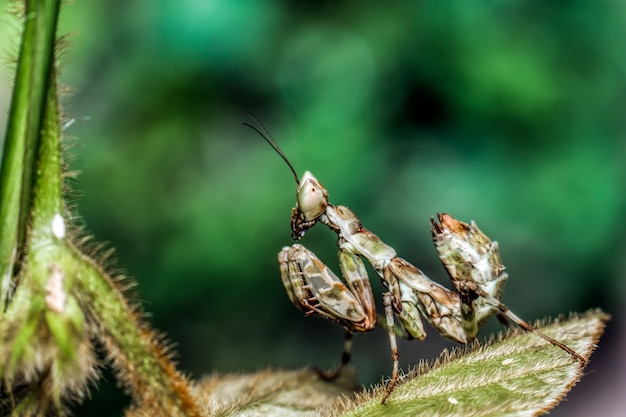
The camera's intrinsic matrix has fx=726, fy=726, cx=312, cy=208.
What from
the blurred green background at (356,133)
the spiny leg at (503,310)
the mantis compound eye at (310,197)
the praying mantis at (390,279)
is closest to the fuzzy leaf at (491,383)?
the spiny leg at (503,310)

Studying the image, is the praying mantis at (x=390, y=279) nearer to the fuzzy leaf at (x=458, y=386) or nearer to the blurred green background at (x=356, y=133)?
the fuzzy leaf at (x=458, y=386)

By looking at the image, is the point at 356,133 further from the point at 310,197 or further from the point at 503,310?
the point at 503,310

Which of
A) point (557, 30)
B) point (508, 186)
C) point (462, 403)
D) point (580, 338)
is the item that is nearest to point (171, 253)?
point (508, 186)

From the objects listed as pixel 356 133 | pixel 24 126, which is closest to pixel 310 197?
pixel 24 126

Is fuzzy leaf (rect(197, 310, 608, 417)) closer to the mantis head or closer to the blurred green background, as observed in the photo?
the mantis head

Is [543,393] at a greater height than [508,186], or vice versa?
[508,186]

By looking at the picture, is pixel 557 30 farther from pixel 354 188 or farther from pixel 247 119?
pixel 247 119

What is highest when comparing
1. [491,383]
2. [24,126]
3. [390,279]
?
[24,126]
